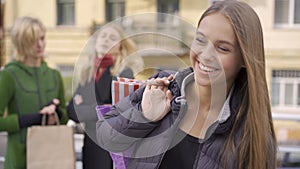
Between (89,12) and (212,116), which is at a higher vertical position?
(89,12)

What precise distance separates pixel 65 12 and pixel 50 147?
29.6 feet

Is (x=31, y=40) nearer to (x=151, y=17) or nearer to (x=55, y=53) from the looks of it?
(x=151, y=17)

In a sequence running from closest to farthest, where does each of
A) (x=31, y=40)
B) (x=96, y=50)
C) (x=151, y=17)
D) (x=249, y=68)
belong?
(x=249, y=68), (x=151, y=17), (x=96, y=50), (x=31, y=40)

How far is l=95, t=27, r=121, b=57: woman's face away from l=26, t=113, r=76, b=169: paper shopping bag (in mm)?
341

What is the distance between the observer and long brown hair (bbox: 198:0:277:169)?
0.90 meters

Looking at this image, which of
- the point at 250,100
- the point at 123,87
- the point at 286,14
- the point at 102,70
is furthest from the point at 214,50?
the point at 286,14

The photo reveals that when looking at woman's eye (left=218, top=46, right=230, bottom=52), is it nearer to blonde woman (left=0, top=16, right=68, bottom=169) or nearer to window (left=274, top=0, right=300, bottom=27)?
blonde woman (left=0, top=16, right=68, bottom=169)

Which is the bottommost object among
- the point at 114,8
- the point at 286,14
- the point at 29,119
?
the point at 29,119

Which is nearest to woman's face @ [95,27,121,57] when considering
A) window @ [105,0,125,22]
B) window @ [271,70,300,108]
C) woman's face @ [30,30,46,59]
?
woman's face @ [30,30,46,59]

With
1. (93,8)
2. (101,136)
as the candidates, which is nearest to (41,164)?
(101,136)

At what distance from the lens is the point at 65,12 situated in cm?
1035

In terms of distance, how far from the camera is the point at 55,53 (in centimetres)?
1037

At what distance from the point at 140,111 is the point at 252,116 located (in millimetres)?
243

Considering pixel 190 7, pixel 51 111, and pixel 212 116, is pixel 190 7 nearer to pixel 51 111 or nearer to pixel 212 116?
pixel 51 111
